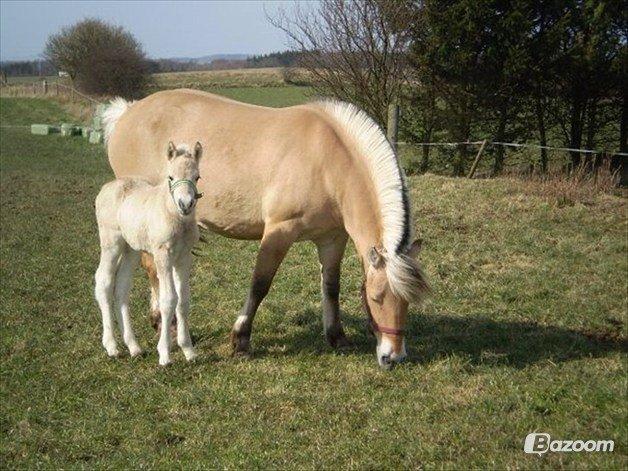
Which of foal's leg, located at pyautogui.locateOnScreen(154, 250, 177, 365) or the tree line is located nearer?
foal's leg, located at pyautogui.locateOnScreen(154, 250, 177, 365)

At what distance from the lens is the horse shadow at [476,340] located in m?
5.09

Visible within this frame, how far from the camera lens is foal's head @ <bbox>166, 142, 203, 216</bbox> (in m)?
4.46

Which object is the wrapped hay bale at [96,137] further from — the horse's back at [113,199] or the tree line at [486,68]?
the horse's back at [113,199]

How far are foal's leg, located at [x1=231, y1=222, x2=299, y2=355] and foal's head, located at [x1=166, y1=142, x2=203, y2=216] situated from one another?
82 centimetres

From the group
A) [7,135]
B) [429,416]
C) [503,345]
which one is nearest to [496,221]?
[503,345]

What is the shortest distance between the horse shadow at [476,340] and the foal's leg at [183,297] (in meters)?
0.61

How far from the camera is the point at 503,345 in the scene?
17.7 feet

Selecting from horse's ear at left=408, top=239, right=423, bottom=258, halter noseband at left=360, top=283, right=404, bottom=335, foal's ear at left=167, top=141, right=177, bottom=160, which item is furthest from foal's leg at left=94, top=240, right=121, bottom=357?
horse's ear at left=408, top=239, right=423, bottom=258

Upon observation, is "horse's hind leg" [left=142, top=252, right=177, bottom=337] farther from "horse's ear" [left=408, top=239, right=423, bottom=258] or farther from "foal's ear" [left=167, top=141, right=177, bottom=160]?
"horse's ear" [left=408, top=239, right=423, bottom=258]

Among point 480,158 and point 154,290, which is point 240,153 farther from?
point 480,158

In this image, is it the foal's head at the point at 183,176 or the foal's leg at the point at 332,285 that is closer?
the foal's head at the point at 183,176

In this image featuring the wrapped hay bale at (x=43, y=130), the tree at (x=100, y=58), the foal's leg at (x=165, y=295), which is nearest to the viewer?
the foal's leg at (x=165, y=295)

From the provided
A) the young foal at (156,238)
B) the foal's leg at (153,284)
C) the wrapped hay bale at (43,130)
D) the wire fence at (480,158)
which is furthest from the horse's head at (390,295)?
the wrapped hay bale at (43,130)
